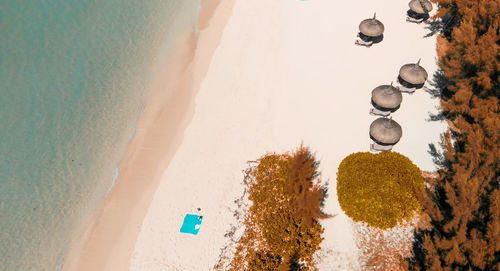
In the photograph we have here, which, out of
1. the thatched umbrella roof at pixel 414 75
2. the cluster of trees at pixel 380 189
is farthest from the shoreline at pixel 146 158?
the thatched umbrella roof at pixel 414 75

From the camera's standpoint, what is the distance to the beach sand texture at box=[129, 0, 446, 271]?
14.6m

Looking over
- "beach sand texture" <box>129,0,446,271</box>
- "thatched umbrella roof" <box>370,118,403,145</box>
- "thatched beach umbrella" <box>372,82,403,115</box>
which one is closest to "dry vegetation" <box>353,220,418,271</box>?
"beach sand texture" <box>129,0,446,271</box>

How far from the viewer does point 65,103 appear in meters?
20.8

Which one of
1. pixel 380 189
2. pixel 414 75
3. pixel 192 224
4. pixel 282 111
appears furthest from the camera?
pixel 282 111

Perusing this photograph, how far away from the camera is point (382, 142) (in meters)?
15.6

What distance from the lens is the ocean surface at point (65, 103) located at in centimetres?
1616

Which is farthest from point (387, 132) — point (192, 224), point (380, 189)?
point (192, 224)

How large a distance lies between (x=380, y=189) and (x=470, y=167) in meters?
3.62

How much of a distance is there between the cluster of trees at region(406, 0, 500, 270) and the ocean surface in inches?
641

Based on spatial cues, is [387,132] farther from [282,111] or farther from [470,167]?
[282,111]

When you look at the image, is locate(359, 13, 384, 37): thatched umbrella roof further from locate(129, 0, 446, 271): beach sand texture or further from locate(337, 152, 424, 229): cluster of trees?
locate(337, 152, 424, 229): cluster of trees

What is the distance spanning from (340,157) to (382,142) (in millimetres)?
2248

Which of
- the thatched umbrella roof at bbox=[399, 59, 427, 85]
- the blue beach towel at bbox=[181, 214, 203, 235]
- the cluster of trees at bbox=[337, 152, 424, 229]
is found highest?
the thatched umbrella roof at bbox=[399, 59, 427, 85]

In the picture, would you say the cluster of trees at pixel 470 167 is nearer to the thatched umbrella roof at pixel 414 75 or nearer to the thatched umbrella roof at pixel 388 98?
the thatched umbrella roof at pixel 414 75
